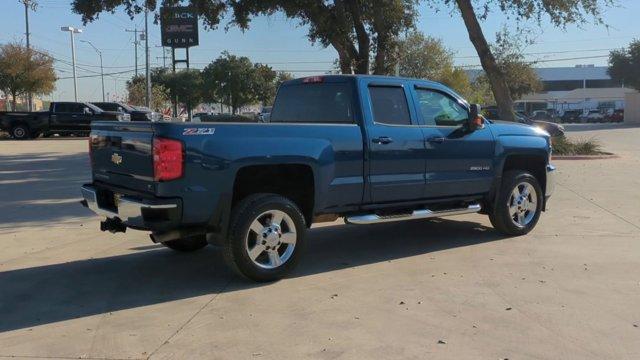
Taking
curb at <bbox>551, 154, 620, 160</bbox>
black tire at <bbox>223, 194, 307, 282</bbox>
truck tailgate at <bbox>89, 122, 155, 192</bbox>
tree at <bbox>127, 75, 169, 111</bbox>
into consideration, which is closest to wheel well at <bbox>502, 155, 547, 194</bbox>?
black tire at <bbox>223, 194, 307, 282</bbox>

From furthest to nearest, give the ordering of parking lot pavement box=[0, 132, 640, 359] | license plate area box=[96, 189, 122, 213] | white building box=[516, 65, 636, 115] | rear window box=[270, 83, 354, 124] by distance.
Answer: white building box=[516, 65, 636, 115] < rear window box=[270, 83, 354, 124] < license plate area box=[96, 189, 122, 213] < parking lot pavement box=[0, 132, 640, 359]

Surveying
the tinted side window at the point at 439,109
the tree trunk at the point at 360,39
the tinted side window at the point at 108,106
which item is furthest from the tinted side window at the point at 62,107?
the tinted side window at the point at 439,109

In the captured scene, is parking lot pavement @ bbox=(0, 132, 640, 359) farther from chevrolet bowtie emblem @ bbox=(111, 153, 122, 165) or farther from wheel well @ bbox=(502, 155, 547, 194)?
chevrolet bowtie emblem @ bbox=(111, 153, 122, 165)

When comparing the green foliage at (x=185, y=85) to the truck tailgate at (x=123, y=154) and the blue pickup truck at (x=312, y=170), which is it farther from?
the truck tailgate at (x=123, y=154)

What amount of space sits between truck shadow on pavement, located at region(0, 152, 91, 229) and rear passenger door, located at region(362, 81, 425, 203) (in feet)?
17.7

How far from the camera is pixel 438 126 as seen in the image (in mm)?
7117

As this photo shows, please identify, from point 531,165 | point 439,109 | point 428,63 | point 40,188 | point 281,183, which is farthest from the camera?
point 428,63

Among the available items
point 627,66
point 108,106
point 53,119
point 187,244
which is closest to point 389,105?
point 187,244

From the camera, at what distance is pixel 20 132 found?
3150 cm

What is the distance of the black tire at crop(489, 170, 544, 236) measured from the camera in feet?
25.2

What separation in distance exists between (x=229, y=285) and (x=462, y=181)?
3.07 meters

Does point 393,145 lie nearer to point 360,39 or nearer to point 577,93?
point 360,39

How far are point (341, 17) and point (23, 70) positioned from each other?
30.7m

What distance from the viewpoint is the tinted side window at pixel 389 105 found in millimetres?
6695
